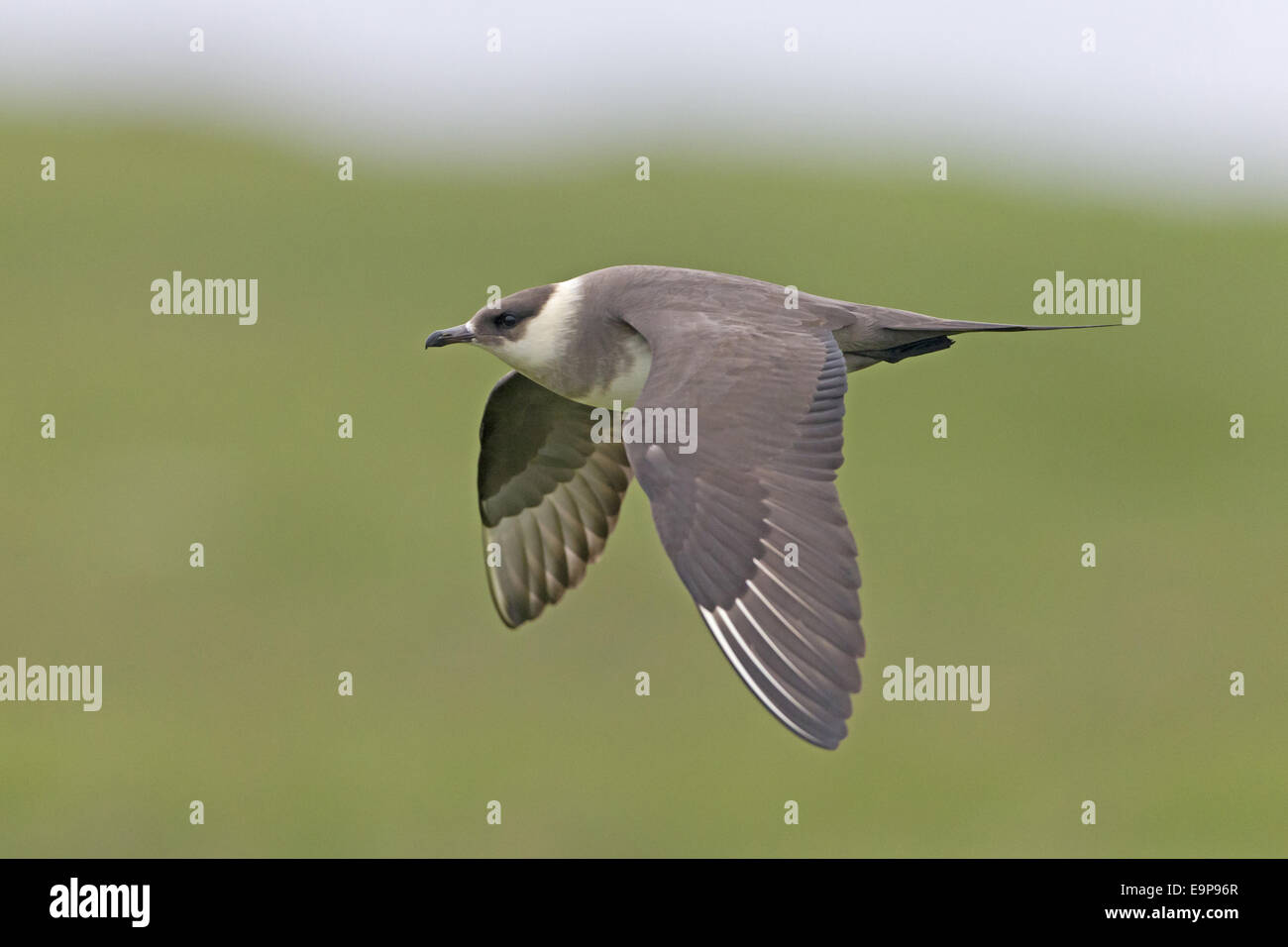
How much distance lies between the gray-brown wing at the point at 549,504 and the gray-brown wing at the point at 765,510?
1604mm

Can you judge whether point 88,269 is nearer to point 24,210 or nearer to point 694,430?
point 24,210

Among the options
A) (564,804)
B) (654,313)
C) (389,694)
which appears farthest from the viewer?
(389,694)

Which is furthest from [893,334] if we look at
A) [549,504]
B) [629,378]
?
[549,504]

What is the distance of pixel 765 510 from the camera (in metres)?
6.25

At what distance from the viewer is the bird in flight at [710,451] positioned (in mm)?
5996

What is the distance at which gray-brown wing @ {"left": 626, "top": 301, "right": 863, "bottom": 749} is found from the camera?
19.3 feet

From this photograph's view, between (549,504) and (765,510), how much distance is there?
7.75ft

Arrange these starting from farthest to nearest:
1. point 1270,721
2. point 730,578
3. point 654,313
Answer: point 1270,721 < point 654,313 < point 730,578

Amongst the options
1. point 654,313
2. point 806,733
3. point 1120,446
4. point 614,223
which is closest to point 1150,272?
point 1120,446

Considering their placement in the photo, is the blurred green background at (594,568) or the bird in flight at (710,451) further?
the blurred green background at (594,568)

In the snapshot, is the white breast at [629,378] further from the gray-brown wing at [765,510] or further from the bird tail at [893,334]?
the bird tail at [893,334]

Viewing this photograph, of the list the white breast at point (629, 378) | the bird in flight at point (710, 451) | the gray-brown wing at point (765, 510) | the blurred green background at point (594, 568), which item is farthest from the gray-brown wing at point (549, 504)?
the blurred green background at point (594, 568)

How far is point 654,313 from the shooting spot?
7145 mm

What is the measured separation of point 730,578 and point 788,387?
32.2 inches
